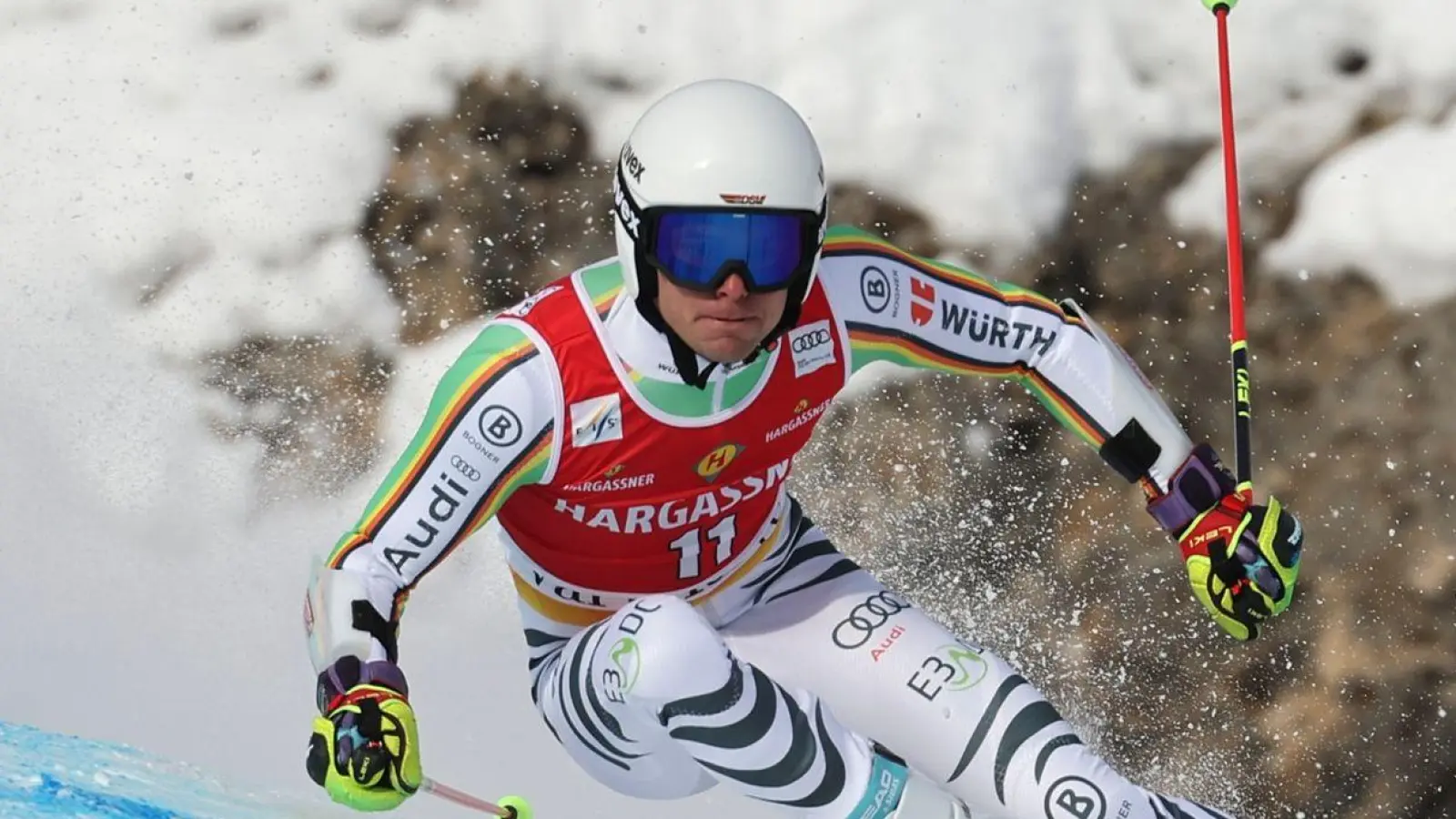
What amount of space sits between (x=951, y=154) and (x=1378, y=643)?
1927 mm

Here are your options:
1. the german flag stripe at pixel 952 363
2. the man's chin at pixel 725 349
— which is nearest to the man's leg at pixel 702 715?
the man's chin at pixel 725 349

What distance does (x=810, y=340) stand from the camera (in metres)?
3.43

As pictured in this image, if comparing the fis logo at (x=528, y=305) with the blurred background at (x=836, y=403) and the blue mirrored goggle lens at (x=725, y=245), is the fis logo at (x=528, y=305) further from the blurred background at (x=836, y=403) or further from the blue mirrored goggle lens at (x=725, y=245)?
the blurred background at (x=836, y=403)

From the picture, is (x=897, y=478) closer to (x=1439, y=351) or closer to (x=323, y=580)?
(x=1439, y=351)

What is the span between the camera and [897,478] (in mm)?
5617

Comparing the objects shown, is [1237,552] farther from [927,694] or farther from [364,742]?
[364,742]

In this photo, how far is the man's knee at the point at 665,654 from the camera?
3088 millimetres

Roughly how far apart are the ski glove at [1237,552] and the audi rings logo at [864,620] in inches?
22.5

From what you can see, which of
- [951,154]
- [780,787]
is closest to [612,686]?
[780,787]

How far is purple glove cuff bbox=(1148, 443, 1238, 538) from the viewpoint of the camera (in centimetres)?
357

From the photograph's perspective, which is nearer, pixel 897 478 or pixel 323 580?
pixel 323 580

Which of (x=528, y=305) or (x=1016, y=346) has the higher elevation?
(x=528, y=305)

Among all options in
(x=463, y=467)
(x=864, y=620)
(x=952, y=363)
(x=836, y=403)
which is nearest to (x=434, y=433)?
(x=463, y=467)

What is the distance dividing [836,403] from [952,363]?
2088mm
